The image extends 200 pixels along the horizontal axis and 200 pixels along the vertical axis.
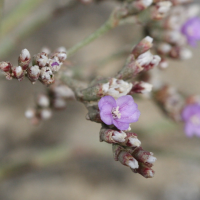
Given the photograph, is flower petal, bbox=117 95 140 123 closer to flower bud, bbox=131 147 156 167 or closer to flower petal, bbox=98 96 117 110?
flower petal, bbox=98 96 117 110

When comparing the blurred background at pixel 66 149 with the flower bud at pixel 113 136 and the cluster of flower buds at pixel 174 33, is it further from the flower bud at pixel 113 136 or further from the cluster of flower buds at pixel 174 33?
the flower bud at pixel 113 136

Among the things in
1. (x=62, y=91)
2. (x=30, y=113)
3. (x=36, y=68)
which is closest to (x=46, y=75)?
(x=36, y=68)

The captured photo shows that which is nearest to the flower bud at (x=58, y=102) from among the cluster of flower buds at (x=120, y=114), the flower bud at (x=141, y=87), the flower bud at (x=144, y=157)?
the cluster of flower buds at (x=120, y=114)

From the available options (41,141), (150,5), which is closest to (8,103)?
(41,141)

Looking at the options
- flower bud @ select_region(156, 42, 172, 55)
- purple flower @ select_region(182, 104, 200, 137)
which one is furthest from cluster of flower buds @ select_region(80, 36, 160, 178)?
purple flower @ select_region(182, 104, 200, 137)

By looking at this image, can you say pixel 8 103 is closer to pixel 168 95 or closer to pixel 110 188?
pixel 110 188

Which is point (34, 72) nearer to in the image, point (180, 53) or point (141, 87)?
point (141, 87)
